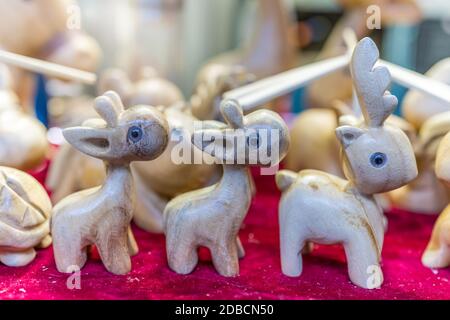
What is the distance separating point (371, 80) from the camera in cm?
68

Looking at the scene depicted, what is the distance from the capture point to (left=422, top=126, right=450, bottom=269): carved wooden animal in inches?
30.0

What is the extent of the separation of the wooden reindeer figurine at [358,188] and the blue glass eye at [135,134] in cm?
22

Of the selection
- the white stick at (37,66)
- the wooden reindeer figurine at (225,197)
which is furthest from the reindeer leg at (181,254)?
the white stick at (37,66)

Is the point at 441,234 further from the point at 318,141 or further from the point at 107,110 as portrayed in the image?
the point at 107,110

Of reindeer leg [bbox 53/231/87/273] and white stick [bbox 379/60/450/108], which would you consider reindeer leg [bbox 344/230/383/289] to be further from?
reindeer leg [bbox 53/231/87/273]

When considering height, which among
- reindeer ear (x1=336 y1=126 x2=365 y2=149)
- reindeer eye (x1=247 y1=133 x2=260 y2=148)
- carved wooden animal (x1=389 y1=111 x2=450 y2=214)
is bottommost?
carved wooden animal (x1=389 y1=111 x2=450 y2=214)

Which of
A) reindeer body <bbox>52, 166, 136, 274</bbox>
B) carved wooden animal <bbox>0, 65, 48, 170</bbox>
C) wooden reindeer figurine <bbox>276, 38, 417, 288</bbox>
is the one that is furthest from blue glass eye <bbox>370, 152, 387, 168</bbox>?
carved wooden animal <bbox>0, 65, 48, 170</bbox>

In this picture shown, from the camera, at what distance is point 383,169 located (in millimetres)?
690

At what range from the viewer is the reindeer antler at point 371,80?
2.23ft

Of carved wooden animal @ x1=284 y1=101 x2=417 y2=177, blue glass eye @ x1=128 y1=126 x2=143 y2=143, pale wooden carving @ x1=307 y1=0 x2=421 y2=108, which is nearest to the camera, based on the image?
blue glass eye @ x1=128 y1=126 x2=143 y2=143

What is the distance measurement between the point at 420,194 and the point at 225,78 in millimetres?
450

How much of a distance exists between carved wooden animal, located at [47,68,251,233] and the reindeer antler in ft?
0.89
